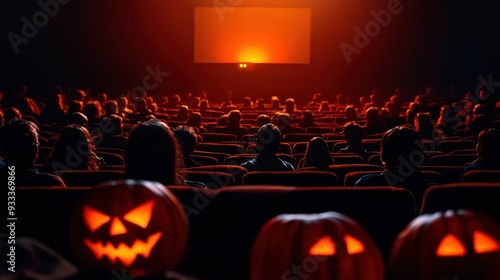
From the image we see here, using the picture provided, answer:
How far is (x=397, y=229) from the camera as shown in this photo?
2.64m

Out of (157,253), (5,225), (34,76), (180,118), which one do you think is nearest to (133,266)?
(157,253)

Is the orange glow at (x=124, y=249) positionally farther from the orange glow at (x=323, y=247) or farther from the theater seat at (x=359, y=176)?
the theater seat at (x=359, y=176)

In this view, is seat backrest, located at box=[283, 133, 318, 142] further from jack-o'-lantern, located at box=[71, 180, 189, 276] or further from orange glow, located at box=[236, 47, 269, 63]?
orange glow, located at box=[236, 47, 269, 63]

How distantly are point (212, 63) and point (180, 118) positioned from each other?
12.7 metres

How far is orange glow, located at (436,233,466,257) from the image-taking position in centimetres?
232

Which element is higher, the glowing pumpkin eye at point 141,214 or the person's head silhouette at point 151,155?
the person's head silhouette at point 151,155

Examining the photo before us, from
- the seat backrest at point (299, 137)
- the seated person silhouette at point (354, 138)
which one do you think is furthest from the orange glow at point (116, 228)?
the seat backrest at point (299, 137)

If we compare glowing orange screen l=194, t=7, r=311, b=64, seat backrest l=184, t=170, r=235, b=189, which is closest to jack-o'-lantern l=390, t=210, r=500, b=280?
seat backrest l=184, t=170, r=235, b=189

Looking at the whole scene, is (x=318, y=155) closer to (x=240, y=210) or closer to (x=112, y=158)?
(x=112, y=158)

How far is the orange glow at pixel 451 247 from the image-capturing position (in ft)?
7.63

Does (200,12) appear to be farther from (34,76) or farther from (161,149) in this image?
(161,149)

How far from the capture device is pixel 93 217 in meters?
2.46

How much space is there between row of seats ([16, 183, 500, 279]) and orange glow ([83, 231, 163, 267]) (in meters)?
0.24

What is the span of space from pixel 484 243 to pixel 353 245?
1.52ft
